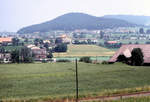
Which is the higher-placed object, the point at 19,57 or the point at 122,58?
the point at 122,58

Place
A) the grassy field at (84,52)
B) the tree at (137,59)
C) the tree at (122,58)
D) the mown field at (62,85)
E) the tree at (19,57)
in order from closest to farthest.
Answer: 1. the mown field at (62,85)
2. the tree at (137,59)
3. the tree at (122,58)
4. the tree at (19,57)
5. the grassy field at (84,52)

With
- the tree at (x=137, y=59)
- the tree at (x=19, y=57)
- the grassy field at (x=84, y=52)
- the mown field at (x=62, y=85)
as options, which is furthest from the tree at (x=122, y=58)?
the grassy field at (x=84, y=52)

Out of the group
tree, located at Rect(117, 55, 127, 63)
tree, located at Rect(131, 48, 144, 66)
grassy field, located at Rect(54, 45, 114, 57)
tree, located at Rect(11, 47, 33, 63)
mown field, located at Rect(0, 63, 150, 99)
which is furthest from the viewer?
grassy field, located at Rect(54, 45, 114, 57)

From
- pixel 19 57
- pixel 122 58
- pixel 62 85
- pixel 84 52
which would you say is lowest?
pixel 84 52

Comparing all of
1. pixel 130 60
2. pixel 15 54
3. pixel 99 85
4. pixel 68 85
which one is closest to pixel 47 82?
pixel 68 85

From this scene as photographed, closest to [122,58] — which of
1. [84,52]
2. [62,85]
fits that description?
[62,85]

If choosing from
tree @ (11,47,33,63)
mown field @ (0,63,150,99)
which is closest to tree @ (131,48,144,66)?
mown field @ (0,63,150,99)

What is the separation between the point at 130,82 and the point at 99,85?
11.4ft

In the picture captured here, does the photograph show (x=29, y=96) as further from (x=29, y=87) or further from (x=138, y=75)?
(x=138, y=75)

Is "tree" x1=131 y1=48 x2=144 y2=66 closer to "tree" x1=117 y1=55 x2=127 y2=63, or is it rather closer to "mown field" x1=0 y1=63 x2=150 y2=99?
"tree" x1=117 y1=55 x2=127 y2=63

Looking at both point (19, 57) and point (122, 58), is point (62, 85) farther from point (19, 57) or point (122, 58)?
point (19, 57)

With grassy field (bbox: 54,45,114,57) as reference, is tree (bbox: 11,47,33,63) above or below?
above

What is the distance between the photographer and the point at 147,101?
1811 centimetres

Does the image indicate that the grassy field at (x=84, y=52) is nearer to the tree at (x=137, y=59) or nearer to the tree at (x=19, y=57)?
the tree at (x=19, y=57)
